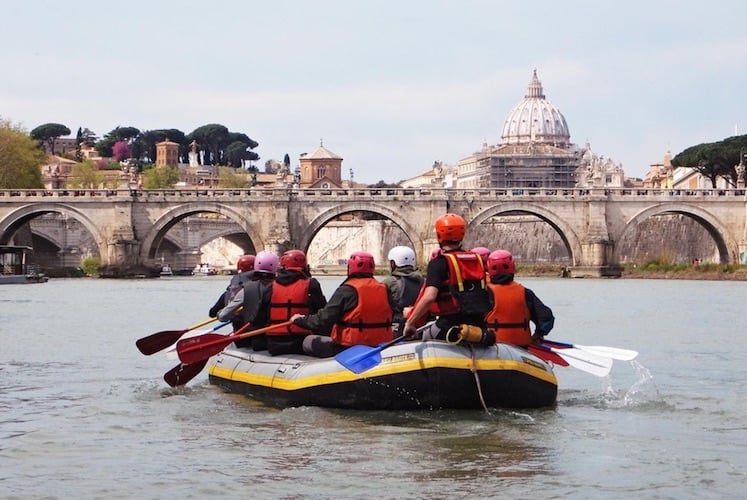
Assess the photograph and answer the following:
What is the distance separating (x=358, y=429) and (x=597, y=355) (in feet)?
11.5

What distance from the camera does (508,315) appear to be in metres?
16.4

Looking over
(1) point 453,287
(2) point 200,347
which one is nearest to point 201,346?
(2) point 200,347

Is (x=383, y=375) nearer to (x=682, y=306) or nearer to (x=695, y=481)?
(x=695, y=481)

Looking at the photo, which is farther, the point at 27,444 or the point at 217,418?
the point at 217,418

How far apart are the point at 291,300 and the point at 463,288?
2.98 meters

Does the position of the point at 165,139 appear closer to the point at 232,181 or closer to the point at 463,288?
the point at 232,181

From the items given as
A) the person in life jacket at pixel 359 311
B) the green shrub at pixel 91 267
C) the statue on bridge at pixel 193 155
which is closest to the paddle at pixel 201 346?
the person in life jacket at pixel 359 311

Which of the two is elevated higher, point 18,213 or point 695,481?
point 18,213

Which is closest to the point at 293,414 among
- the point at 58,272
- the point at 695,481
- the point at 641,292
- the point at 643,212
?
the point at 695,481

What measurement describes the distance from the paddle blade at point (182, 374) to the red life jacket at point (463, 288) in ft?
17.0

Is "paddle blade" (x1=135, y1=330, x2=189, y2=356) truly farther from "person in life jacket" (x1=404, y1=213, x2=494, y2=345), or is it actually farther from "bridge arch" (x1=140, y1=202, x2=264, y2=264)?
"bridge arch" (x1=140, y1=202, x2=264, y2=264)

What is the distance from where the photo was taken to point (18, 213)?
75875 millimetres

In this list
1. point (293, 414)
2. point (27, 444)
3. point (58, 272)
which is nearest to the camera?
point (27, 444)

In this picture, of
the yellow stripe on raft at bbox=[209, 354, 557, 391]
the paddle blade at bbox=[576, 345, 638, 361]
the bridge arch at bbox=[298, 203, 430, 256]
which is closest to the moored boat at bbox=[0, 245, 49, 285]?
the bridge arch at bbox=[298, 203, 430, 256]
